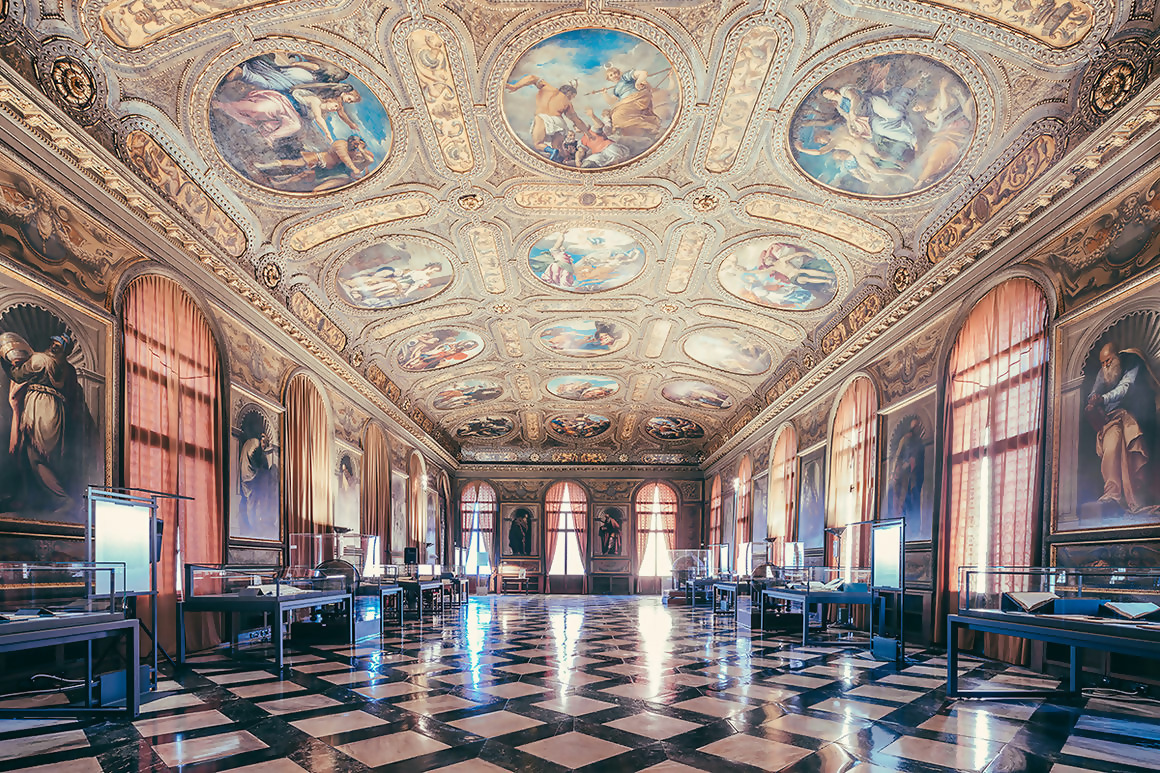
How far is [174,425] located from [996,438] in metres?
11.1

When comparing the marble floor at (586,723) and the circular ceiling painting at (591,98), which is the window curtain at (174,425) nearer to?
the marble floor at (586,723)

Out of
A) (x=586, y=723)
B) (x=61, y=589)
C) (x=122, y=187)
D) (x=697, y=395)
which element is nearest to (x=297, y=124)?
(x=122, y=187)

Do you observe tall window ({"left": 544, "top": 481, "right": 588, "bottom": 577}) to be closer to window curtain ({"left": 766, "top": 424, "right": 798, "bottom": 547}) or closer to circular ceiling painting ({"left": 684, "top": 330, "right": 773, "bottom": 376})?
window curtain ({"left": 766, "top": 424, "right": 798, "bottom": 547})

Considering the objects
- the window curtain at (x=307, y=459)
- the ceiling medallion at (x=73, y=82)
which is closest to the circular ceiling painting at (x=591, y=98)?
the ceiling medallion at (x=73, y=82)

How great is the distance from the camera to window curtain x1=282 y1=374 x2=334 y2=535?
13281 mm

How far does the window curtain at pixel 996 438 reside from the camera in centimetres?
871

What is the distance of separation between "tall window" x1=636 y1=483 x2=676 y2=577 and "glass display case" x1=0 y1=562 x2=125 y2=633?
26228 millimetres

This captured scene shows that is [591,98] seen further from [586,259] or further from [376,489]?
[376,489]

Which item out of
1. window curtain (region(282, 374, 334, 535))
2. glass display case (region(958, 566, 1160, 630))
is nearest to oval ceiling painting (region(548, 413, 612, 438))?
window curtain (region(282, 374, 334, 535))

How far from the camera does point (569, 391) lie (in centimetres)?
2397

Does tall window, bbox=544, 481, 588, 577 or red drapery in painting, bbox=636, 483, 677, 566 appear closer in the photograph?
tall window, bbox=544, 481, 588, 577

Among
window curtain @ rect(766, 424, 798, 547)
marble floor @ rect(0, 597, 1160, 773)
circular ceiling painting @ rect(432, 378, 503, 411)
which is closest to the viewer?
marble floor @ rect(0, 597, 1160, 773)

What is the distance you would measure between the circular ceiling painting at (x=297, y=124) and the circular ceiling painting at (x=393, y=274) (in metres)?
2.32

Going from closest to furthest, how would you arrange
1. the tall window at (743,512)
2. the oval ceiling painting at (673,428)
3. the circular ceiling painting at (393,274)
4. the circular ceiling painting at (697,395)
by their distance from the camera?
the circular ceiling painting at (393,274), the circular ceiling painting at (697,395), the tall window at (743,512), the oval ceiling painting at (673,428)
